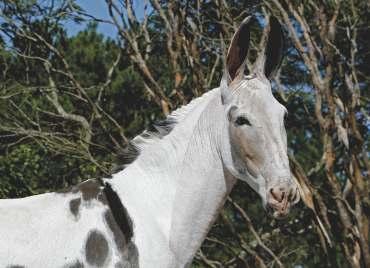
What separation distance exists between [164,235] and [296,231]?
306 inches

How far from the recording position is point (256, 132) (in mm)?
3604

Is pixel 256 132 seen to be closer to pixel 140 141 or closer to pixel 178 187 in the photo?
pixel 178 187

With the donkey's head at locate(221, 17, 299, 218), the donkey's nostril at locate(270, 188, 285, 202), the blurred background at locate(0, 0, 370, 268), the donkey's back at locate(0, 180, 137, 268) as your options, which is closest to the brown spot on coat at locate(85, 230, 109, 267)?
the donkey's back at locate(0, 180, 137, 268)

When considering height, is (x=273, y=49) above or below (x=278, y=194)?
above

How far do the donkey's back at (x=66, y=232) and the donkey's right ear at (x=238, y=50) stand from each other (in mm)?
1006

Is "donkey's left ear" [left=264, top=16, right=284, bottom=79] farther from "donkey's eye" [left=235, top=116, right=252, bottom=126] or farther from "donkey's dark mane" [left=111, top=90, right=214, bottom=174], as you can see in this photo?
"donkey's dark mane" [left=111, top=90, right=214, bottom=174]

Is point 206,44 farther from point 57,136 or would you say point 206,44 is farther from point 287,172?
point 287,172

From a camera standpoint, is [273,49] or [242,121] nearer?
[242,121]

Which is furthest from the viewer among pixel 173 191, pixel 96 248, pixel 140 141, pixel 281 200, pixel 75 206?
pixel 140 141

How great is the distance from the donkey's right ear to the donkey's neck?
0.61 ft

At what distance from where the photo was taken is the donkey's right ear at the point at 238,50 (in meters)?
3.81

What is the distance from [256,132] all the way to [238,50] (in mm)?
535

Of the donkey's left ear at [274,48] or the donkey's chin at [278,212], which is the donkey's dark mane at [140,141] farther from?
the donkey's chin at [278,212]

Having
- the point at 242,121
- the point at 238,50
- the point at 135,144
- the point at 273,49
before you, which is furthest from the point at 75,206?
the point at 273,49
